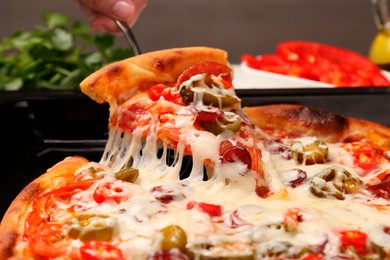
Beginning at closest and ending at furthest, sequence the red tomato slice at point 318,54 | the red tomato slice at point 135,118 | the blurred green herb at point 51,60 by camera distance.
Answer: the red tomato slice at point 135,118 → the blurred green herb at point 51,60 → the red tomato slice at point 318,54

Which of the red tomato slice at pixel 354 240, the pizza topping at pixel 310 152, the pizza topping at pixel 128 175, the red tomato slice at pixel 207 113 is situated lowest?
the pizza topping at pixel 310 152

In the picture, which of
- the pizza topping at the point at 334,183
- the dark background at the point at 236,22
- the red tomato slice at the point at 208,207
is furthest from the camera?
the dark background at the point at 236,22

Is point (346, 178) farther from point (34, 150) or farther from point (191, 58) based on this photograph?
point (34, 150)

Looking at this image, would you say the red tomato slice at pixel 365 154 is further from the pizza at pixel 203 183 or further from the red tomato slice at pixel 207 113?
the red tomato slice at pixel 207 113

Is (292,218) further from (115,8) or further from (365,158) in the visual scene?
(115,8)

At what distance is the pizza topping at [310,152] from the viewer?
2.48 m

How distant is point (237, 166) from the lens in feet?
7.44

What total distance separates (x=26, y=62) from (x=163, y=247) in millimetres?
2788

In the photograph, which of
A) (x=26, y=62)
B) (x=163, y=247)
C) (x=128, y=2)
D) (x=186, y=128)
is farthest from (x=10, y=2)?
(x=163, y=247)

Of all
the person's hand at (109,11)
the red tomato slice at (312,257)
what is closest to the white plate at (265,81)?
the person's hand at (109,11)

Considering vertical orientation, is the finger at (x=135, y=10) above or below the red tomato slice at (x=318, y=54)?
above

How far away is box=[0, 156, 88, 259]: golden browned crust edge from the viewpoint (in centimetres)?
194

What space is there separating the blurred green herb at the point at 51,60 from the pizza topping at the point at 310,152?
6.03 ft

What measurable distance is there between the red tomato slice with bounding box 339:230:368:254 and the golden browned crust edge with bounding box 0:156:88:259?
2.77ft
